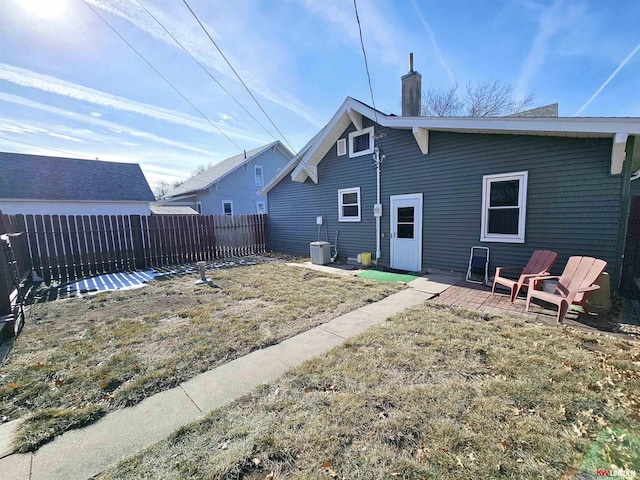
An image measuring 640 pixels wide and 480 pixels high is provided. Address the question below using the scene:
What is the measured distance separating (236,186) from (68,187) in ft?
29.6

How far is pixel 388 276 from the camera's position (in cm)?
700

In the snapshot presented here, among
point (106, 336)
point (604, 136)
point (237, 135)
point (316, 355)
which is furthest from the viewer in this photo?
point (237, 135)

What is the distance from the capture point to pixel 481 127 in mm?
5602

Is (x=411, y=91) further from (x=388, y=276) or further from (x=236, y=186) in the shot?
(x=236, y=186)

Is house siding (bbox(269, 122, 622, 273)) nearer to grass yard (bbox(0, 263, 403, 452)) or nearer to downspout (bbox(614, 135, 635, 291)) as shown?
downspout (bbox(614, 135, 635, 291))

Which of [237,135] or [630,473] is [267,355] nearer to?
[630,473]

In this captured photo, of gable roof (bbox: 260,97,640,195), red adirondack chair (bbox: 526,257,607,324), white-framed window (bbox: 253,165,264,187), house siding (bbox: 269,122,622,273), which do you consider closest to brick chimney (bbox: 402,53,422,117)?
house siding (bbox: 269,122,622,273)

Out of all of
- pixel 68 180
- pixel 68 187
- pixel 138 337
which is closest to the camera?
pixel 138 337

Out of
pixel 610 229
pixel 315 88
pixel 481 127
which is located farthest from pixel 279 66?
pixel 610 229

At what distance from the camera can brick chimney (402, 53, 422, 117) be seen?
25.8 ft

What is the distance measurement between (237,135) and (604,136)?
14.8 metres

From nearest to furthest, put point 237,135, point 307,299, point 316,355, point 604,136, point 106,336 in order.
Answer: point 316,355
point 106,336
point 604,136
point 307,299
point 237,135

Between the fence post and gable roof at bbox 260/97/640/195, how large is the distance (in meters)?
5.55

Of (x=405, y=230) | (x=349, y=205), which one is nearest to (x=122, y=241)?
(x=349, y=205)
